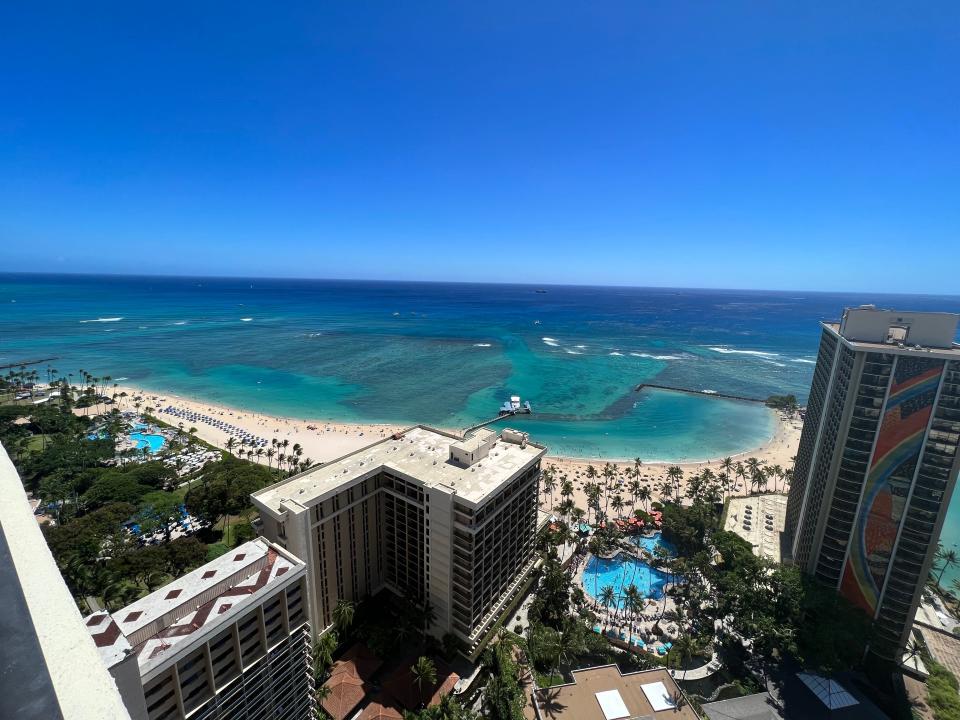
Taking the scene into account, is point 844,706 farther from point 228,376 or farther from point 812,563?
point 228,376

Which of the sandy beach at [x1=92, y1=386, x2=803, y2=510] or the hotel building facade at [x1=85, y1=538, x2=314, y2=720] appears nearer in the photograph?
the hotel building facade at [x1=85, y1=538, x2=314, y2=720]

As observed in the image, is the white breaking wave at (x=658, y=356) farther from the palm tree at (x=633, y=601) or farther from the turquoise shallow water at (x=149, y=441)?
the turquoise shallow water at (x=149, y=441)

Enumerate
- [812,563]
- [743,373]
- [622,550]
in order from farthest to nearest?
[743,373] → [622,550] → [812,563]

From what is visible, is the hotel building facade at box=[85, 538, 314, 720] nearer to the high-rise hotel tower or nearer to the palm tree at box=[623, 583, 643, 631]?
the palm tree at box=[623, 583, 643, 631]

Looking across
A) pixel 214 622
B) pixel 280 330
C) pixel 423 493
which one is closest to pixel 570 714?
pixel 423 493

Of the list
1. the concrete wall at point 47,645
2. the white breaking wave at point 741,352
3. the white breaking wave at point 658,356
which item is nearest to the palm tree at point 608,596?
the concrete wall at point 47,645

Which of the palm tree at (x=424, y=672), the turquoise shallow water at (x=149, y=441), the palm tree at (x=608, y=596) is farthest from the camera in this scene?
the turquoise shallow water at (x=149, y=441)

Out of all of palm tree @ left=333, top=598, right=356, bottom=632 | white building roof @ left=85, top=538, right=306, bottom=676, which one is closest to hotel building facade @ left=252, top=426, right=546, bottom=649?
palm tree @ left=333, top=598, right=356, bottom=632
